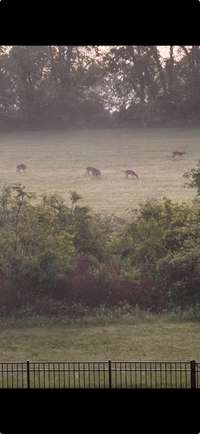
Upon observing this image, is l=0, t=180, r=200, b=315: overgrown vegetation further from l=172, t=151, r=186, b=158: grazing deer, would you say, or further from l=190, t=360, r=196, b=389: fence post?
l=172, t=151, r=186, b=158: grazing deer

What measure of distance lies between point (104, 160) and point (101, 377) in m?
9.05

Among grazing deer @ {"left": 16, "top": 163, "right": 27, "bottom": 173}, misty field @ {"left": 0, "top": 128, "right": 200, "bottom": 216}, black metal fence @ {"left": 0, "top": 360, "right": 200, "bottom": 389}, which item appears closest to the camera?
black metal fence @ {"left": 0, "top": 360, "right": 200, "bottom": 389}

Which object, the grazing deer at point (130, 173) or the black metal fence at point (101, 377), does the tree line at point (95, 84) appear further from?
the black metal fence at point (101, 377)

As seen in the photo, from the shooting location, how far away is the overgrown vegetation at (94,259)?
14008 mm

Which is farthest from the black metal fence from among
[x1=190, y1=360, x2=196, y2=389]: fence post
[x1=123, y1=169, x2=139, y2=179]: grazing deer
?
[x1=123, y1=169, x2=139, y2=179]: grazing deer

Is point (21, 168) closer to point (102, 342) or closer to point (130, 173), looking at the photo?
point (130, 173)

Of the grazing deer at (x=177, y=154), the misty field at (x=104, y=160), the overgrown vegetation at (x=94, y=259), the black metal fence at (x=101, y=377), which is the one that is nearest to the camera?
the black metal fence at (x=101, y=377)

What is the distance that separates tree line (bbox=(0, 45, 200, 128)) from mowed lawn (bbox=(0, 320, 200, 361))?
7.81 m

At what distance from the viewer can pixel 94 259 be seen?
14.6m

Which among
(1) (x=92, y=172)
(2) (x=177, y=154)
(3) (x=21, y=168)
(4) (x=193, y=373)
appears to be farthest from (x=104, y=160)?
(4) (x=193, y=373)

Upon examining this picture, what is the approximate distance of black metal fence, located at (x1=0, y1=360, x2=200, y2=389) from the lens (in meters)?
11.1

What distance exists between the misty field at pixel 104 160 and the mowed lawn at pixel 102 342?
4.72 meters

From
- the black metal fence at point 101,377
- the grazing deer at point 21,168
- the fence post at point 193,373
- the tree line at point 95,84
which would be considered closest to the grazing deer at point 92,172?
the grazing deer at point 21,168
